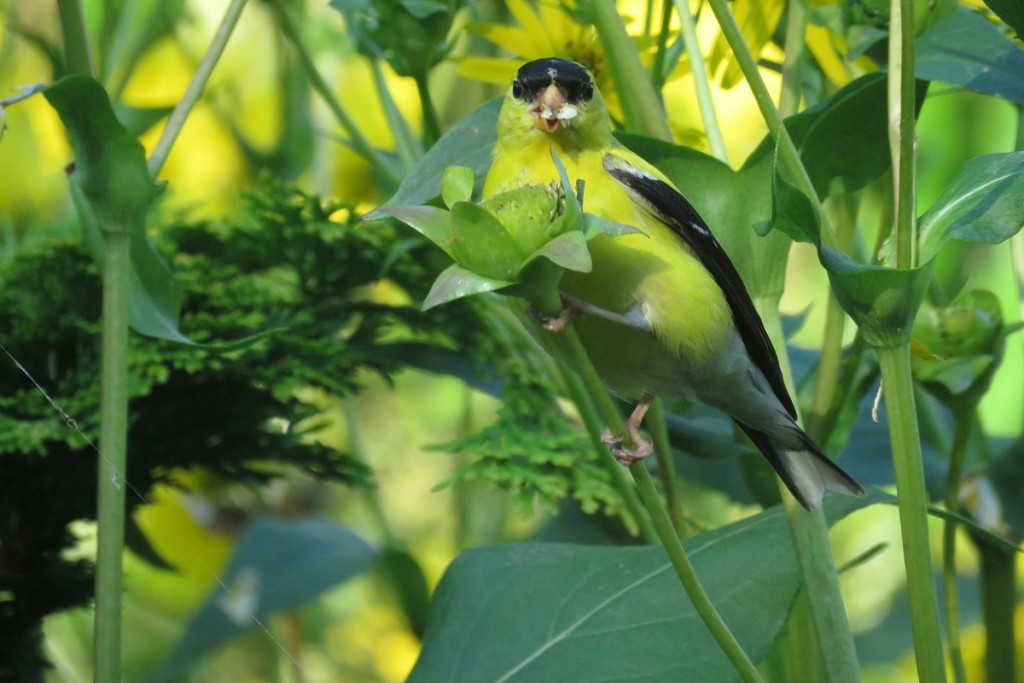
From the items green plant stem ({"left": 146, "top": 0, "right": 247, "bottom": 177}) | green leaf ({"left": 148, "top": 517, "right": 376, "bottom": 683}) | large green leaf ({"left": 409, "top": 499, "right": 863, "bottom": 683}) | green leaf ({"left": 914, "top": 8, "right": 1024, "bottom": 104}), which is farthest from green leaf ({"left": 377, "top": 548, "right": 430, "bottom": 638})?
green leaf ({"left": 914, "top": 8, "right": 1024, "bottom": 104})

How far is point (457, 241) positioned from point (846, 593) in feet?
3.56

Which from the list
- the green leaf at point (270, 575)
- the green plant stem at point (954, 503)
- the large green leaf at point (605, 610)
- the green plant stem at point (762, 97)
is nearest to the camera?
the green plant stem at point (762, 97)

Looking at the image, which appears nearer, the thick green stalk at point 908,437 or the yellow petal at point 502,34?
the thick green stalk at point 908,437

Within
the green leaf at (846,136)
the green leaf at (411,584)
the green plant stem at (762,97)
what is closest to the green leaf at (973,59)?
the green leaf at (846,136)

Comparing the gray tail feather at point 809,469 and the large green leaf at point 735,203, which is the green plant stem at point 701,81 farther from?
the gray tail feather at point 809,469

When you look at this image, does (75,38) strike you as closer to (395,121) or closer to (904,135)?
(395,121)

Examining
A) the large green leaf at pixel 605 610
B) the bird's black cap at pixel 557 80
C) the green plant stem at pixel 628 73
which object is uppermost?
the bird's black cap at pixel 557 80

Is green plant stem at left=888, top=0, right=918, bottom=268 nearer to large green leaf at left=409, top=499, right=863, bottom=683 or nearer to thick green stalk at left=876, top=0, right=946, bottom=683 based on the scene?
thick green stalk at left=876, top=0, right=946, bottom=683

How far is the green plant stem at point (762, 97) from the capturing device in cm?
48

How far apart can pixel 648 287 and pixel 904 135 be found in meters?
0.21

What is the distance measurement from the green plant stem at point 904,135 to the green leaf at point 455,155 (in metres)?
0.22

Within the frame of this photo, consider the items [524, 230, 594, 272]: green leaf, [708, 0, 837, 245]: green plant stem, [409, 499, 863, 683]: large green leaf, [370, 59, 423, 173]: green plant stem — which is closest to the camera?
[524, 230, 594, 272]: green leaf

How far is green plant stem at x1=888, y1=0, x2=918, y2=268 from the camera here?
423 millimetres

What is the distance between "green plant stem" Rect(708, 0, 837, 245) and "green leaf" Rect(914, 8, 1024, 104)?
0.47 feet
